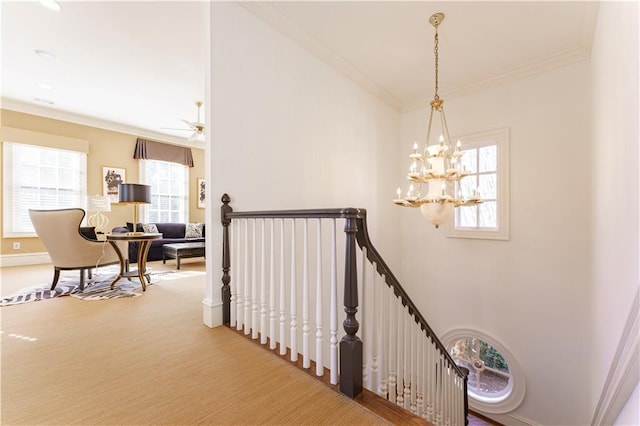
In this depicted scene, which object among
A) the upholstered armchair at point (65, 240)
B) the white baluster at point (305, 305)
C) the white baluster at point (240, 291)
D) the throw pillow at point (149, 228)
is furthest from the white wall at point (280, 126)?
the throw pillow at point (149, 228)

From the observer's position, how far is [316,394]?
1376 mm

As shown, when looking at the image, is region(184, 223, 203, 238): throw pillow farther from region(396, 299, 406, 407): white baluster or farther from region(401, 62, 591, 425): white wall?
region(396, 299, 406, 407): white baluster

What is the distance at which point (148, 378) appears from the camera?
147 centimetres

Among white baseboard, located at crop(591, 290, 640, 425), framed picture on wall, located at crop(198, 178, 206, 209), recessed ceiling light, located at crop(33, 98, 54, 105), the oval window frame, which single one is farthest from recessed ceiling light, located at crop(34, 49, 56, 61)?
the oval window frame

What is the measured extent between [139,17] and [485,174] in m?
4.70

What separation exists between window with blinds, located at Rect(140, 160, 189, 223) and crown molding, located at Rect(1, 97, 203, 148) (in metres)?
0.63

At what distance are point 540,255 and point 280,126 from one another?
3.58 m

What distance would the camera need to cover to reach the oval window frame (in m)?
3.60

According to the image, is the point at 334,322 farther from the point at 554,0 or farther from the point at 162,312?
the point at 554,0

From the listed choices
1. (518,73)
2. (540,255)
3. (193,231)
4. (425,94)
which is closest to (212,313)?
(540,255)

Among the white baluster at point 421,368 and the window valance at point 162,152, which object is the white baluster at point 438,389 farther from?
the window valance at point 162,152

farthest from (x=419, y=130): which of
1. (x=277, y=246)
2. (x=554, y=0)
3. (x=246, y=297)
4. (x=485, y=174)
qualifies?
(x=246, y=297)

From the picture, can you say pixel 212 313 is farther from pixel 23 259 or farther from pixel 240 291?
pixel 23 259

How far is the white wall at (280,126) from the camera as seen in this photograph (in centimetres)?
225
